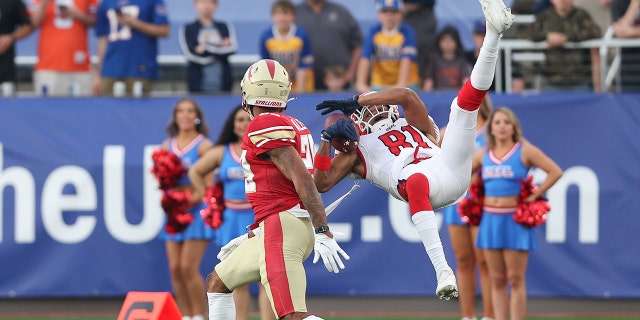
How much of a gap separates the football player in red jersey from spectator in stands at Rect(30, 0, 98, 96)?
5696 millimetres

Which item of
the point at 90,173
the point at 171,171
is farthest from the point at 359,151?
the point at 90,173

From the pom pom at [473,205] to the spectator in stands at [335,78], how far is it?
8.43ft

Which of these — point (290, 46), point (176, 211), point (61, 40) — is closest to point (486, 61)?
point (176, 211)

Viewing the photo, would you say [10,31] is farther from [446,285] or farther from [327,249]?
[446,285]

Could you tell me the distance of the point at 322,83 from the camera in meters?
13.4

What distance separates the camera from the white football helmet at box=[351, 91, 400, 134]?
27.2ft

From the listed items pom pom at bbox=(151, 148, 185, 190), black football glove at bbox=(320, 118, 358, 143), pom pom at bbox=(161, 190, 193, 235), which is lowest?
pom pom at bbox=(161, 190, 193, 235)

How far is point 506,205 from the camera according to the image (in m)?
10.9

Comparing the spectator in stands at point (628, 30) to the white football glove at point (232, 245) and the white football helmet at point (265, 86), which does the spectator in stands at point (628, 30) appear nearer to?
the white football helmet at point (265, 86)

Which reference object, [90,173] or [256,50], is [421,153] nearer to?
[90,173]

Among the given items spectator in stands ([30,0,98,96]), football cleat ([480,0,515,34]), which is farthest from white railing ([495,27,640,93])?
football cleat ([480,0,515,34])

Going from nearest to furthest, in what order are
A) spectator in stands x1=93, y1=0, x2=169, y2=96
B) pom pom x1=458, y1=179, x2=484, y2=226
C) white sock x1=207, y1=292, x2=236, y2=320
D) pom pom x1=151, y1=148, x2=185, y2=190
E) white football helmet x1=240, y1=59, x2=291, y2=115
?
white football helmet x1=240, y1=59, x2=291, y2=115 < white sock x1=207, y1=292, x2=236, y2=320 < pom pom x1=458, y1=179, x2=484, y2=226 < pom pom x1=151, y1=148, x2=185, y2=190 < spectator in stands x1=93, y1=0, x2=169, y2=96

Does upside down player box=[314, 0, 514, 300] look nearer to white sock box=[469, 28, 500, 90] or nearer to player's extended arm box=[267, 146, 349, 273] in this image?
white sock box=[469, 28, 500, 90]

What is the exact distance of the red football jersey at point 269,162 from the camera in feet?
24.9
